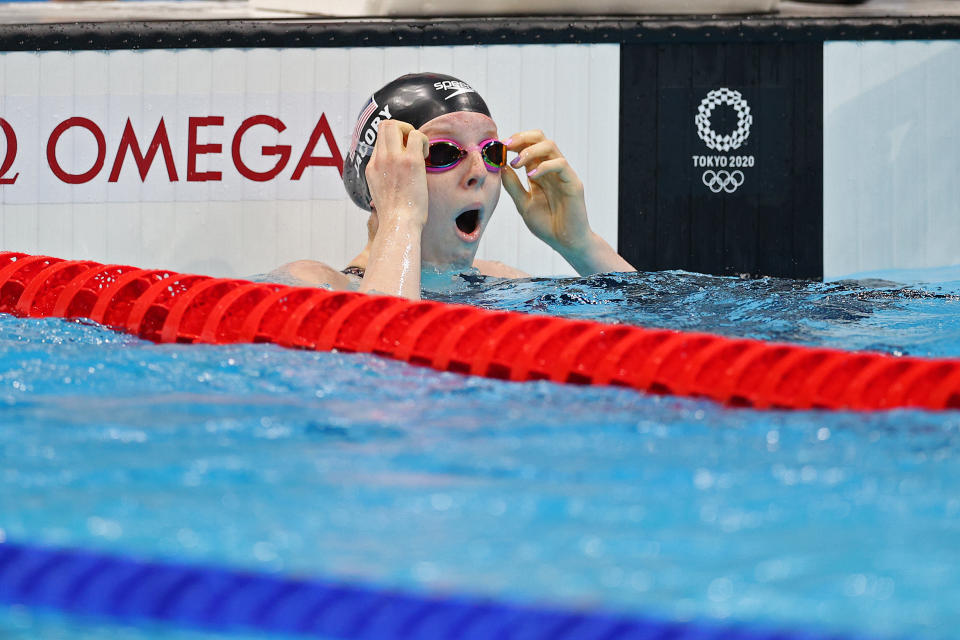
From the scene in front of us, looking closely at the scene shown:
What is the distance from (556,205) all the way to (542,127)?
1781mm

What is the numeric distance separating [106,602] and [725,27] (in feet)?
15.1

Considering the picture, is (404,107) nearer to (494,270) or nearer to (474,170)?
(474,170)

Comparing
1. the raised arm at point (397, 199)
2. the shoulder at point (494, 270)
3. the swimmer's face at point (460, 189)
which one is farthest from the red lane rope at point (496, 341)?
the shoulder at point (494, 270)

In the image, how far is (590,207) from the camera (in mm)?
5289

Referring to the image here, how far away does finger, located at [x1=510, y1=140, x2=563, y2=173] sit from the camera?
11.3 feet

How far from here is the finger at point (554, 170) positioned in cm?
344

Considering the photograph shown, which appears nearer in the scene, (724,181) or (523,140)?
(523,140)

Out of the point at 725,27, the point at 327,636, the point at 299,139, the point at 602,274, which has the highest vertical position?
the point at 725,27

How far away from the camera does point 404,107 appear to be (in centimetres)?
346

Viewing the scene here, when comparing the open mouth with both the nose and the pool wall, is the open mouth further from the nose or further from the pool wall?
the pool wall

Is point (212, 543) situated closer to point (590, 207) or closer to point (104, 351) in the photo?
point (104, 351)

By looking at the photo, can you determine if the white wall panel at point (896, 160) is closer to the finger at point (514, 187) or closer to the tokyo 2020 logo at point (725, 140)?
the tokyo 2020 logo at point (725, 140)

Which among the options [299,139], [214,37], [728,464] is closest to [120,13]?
[214,37]

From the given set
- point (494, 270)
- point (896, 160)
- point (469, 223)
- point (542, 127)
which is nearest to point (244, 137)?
point (542, 127)
